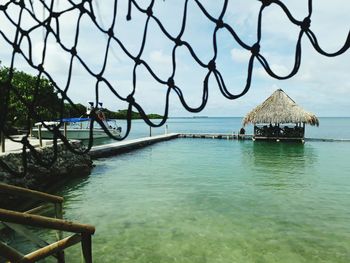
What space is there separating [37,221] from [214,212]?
5.80m

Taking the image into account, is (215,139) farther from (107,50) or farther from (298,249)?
(107,50)

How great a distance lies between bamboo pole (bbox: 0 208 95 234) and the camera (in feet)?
8.86

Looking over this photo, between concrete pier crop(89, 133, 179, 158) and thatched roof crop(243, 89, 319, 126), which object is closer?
concrete pier crop(89, 133, 179, 158)

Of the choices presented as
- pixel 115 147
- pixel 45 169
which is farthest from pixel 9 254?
pixel 115 147

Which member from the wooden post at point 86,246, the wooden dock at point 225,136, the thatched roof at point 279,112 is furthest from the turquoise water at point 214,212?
the wooden dock at point 225,136

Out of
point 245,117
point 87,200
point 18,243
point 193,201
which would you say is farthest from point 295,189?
point 245,117

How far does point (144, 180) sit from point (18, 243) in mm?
6267

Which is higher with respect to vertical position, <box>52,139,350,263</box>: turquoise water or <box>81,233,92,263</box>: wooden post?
<box>81,233,92,263</box>: wooden post

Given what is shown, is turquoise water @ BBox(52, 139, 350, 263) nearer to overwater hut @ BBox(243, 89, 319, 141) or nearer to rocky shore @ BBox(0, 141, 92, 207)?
rocky shore @ BBox(0, 141, 92, 207)

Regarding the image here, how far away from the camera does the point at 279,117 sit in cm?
2686

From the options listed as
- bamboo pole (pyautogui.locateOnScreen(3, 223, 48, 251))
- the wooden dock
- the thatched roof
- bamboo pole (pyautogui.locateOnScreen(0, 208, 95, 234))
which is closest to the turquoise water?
bamboo pole (pyautogui.locateOnScreen(3, 223, 48, 251))

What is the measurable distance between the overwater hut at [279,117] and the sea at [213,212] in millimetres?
11833

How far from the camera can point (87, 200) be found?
9.44 metres

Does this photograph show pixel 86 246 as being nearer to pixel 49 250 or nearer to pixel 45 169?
pixel 49 250
